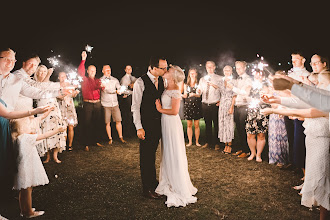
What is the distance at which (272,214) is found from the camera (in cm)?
384

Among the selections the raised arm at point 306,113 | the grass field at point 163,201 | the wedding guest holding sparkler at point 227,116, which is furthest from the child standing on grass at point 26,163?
the wedding guest holding sparkler at point 227,116

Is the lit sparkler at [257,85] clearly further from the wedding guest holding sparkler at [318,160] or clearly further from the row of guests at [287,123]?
the wedding guest holding sparkler at [318,160]

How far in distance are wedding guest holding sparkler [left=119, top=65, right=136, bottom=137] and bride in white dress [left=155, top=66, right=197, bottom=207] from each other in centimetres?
512

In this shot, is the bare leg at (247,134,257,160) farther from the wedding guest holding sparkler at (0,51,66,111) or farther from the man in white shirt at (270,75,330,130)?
the wedding guest holding sparkler at (0,51,66,111)

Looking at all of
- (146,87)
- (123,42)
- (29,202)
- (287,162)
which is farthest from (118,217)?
(123,42)

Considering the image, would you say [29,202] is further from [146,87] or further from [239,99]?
[239,99]

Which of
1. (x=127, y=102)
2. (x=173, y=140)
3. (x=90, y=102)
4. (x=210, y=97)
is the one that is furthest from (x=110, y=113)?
(x=173, y=140)

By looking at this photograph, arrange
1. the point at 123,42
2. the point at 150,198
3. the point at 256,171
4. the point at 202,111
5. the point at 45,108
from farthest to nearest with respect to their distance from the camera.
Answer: the point at 123,42, the point at 202,111, the point at 256,171, the point at 150,198, the point at 45,108

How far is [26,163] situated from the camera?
11.9 feet

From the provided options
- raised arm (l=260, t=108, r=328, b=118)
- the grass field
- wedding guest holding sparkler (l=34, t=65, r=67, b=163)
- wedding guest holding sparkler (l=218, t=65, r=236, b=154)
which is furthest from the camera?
wedding guest holding sparkler (l=218, t=65, r=236, b=154)

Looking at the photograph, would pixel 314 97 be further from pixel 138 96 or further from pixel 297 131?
pixel 297 131

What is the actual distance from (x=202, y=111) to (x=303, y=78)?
3279 mm

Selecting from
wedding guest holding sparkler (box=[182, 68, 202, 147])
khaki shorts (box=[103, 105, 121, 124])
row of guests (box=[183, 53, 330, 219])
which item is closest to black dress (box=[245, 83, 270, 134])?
row of guests (box=[183, 53, 330, 219])

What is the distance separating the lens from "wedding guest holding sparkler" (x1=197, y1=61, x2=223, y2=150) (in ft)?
24.9
